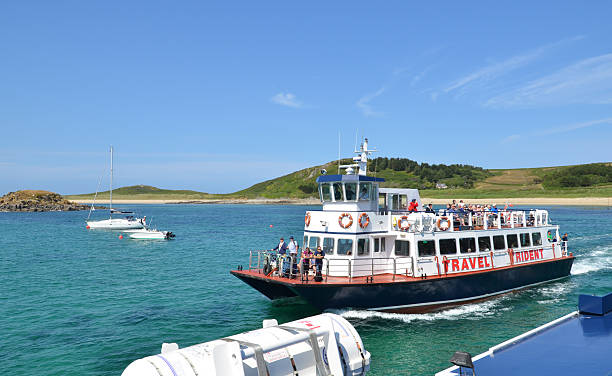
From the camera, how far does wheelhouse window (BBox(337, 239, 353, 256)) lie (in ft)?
57.4

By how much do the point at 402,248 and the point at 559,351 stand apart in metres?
8.81

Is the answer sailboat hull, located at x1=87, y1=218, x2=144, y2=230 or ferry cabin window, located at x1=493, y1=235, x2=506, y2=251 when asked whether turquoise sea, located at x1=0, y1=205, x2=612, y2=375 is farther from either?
sailboat hull, located at x1=87, y1=218, x2=144, y2=230

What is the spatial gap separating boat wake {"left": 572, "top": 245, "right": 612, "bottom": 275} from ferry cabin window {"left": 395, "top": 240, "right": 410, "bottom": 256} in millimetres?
15902

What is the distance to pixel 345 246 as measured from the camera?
57.7 feet

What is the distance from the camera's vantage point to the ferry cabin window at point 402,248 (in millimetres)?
17920

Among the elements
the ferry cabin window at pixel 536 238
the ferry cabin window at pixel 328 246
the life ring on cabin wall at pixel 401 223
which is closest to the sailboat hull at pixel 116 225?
the ferry cabin window at pixel 328 246

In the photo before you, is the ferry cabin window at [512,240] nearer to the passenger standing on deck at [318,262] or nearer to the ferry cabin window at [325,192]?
the ferry cabin window at [325,192]

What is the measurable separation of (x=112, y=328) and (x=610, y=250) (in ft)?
127

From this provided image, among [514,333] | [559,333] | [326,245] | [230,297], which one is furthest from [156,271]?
[559,333]

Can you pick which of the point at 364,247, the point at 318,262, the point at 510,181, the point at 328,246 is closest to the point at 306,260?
the point at 318,262

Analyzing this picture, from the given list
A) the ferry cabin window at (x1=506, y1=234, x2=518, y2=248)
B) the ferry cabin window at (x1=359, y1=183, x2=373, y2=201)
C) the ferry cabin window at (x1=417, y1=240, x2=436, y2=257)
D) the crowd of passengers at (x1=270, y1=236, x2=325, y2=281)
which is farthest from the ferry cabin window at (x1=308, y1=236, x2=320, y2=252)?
the ferry cabin window at (x1=506, y1=234, x2=518, y2=248)

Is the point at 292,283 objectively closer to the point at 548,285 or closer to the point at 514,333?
the point at 514,333

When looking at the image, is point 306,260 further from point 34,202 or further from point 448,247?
point 34,202

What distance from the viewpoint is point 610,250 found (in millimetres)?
36156
